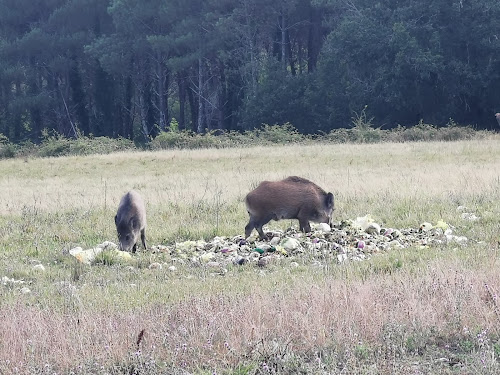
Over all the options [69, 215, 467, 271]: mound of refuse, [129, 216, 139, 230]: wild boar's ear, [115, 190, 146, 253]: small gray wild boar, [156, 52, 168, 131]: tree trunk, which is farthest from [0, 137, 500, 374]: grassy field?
[156, 52, 168, 131]: tree trunk

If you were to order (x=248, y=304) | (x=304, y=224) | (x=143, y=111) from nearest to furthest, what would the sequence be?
(x=248, y=304) < (x=304, y=224) < (x=143, y=111)

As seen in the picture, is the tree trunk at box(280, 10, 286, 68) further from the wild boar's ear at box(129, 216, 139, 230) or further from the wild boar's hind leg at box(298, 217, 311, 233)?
the wild boar's ear at box(129, 216, 139, 230)

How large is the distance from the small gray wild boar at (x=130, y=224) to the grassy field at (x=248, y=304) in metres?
0.56

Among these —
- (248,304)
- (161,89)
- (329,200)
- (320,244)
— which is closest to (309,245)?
(320,244)

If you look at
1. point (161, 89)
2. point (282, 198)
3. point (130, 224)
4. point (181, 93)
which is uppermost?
point (161, 89)

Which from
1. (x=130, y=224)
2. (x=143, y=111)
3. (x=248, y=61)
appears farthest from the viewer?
(x=143, y=111)

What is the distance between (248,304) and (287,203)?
5.41 m

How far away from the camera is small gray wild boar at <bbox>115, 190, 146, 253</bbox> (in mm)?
10781

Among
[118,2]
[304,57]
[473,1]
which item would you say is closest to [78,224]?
[473,1]

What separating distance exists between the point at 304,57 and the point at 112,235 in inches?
2058

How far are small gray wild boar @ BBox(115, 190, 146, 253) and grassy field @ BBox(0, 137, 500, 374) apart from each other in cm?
56

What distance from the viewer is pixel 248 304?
6.08m

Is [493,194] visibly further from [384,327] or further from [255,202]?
[384,327]

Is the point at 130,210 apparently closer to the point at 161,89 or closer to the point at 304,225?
the point at 304,225
